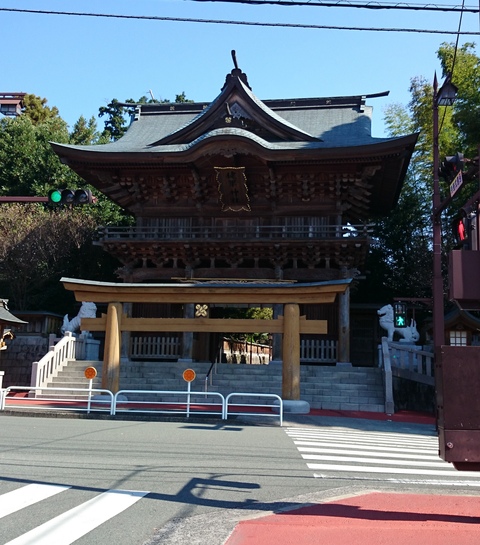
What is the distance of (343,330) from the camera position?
20.7 m

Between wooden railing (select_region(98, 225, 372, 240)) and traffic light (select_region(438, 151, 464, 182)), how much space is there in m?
9.77

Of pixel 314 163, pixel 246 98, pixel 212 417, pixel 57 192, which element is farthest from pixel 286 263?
pixel 57 192

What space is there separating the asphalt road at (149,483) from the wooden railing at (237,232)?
12.0 meters

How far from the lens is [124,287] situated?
1552cm

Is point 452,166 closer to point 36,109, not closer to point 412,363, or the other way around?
point 412,363

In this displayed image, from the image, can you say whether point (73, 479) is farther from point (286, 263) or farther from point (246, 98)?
point (246, 98)

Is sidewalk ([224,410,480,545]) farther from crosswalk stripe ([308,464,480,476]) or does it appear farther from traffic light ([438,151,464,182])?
traffic light ([438,151,464,182])

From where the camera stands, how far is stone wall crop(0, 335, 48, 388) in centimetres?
2250

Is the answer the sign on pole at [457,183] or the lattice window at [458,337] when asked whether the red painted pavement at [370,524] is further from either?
the lattice window at [458,337]

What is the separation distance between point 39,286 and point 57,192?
19.4 m

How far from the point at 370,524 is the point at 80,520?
98.3 inches

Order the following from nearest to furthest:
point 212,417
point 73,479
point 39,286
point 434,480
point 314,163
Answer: point 73,479
point 434,480
point 212,417
point 314,163
point 39,286

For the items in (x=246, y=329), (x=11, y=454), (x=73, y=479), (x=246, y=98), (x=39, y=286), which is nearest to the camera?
(x=73, y=479)

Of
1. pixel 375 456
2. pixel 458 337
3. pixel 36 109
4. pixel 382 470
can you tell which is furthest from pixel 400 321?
pixel 36 109
